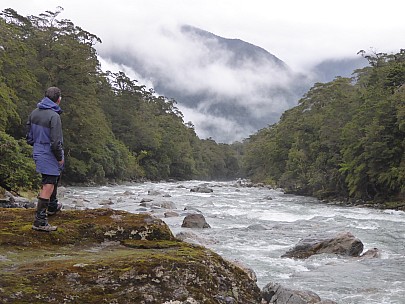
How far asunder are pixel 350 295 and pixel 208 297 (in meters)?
5.89

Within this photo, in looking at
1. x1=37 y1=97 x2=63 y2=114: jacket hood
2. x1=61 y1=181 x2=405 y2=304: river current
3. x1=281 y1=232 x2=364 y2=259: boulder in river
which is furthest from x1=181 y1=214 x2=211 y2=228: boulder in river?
x1=37 y1=97 x2=63 y2=114: jacket hood

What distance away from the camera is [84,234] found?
4.90m

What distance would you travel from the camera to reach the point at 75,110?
39.0 m

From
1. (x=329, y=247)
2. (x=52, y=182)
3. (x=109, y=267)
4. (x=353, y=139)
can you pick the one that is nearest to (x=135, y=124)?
(x=353, y=139)

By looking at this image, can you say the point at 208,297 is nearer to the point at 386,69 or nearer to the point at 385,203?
the point at 385,203

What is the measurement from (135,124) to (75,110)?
2458 centimetres

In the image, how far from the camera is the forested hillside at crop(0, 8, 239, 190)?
26.8 m

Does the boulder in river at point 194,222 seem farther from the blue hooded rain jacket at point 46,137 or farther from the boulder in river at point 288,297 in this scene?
the blue hooded rain jacket at point 46,137

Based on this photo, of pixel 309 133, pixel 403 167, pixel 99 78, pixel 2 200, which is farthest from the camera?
pixel 99 78

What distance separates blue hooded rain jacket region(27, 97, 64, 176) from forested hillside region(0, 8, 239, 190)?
56.7 feet

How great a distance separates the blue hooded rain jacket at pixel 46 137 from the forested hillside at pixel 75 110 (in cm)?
1729

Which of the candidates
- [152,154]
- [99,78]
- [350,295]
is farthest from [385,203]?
[152,154]

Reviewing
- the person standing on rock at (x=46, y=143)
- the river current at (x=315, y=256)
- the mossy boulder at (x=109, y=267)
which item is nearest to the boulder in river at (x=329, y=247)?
the river current at (x=315, y=256)

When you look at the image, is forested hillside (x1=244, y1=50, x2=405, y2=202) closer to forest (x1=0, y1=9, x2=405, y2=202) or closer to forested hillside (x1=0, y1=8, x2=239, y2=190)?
forest (x1=0, y1=9, x2=405, y2=202)
